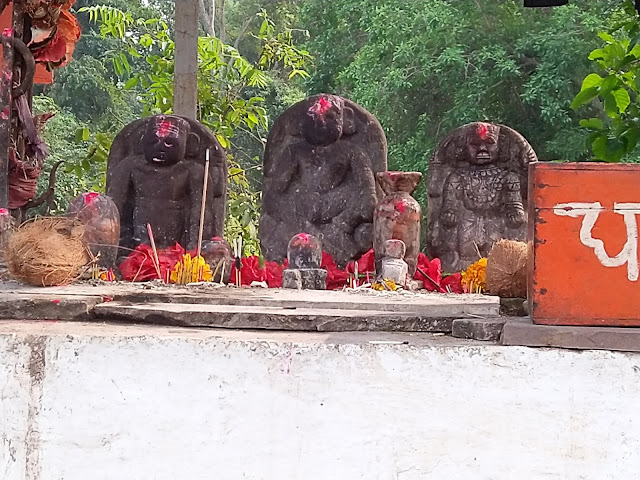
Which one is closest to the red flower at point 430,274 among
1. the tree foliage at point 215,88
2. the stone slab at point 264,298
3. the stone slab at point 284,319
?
the stone slab at point 264,298

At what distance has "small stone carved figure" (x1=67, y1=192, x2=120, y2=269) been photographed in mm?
2992

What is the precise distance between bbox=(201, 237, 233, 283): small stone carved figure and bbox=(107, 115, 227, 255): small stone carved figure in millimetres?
951

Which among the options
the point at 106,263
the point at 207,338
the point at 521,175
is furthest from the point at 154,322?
the point at 521,175

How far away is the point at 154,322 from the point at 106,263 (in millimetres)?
1164

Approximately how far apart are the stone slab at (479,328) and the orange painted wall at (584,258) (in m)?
0.10

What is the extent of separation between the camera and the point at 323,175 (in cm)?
429

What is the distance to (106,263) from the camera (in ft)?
9.78

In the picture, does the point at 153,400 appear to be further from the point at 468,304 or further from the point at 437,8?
the point at 437,8

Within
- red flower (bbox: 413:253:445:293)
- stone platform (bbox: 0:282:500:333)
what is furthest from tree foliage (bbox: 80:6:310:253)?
stone platform (bbox: 0:282:500:333)

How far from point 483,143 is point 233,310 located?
8.69 ft

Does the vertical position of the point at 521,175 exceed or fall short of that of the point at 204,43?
it falls short

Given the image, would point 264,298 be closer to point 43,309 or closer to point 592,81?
point 43,309

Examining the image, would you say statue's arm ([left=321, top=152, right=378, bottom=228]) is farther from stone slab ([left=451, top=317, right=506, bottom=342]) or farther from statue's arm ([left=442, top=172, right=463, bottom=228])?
stone slab ([left=451, top=317, right=506, bottom=342])

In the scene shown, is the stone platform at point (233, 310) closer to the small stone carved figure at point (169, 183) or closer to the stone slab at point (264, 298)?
the stone slab at point (264, 298)
